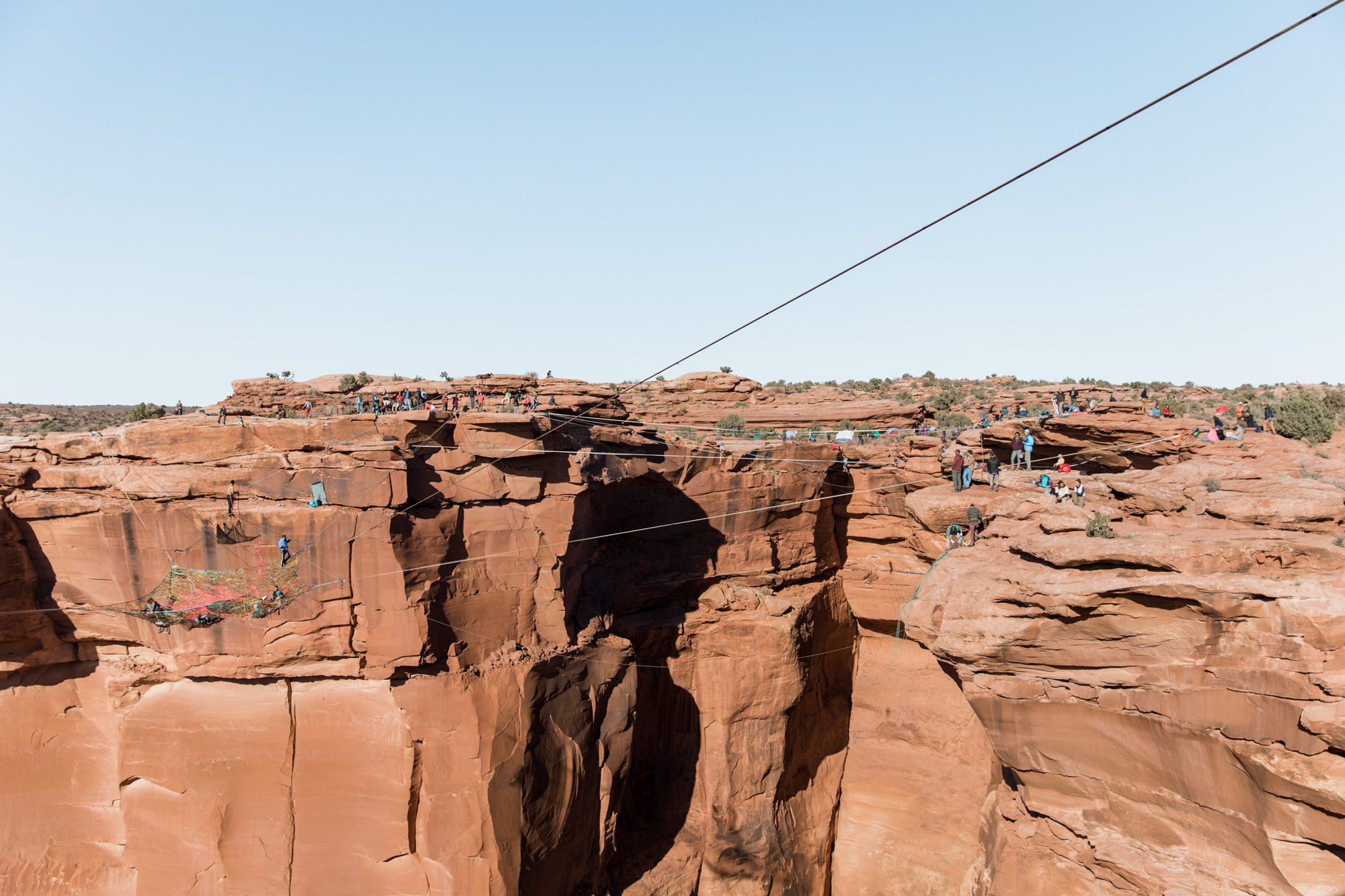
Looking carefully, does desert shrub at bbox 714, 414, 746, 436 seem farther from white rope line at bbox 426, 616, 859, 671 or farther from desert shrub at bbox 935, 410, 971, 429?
white rope line at bbox 426, 616, 859, 671

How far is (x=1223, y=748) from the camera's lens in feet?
32.5

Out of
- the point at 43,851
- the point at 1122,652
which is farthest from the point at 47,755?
the point at 1122,652

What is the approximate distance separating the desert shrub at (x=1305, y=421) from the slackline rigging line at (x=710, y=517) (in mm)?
2376

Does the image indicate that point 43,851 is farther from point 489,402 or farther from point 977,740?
point 977,740

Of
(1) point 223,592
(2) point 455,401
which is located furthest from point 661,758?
(1) point 223,592

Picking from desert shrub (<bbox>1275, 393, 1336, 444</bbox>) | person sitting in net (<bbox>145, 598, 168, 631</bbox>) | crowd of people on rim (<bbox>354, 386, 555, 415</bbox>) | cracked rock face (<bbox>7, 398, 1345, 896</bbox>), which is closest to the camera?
cracked rock face (<bbox>7, 398, 1345, 896</bbox>)

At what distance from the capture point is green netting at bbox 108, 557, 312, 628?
12.7 metres

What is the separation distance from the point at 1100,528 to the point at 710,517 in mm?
8859

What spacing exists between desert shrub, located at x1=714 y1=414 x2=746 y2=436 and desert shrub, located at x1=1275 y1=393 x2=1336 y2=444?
14.0 metres

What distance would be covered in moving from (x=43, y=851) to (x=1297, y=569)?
22.3 metres

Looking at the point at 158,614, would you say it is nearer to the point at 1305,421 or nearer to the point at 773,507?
the point at 773,507

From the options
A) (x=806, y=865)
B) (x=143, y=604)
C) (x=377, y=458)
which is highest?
(x=377, y=458)

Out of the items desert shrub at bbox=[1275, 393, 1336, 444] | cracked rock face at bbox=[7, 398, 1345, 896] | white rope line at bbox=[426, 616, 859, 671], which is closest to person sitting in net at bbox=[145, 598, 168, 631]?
cracked rock face at bbox=[7, 398, 1345, 896]

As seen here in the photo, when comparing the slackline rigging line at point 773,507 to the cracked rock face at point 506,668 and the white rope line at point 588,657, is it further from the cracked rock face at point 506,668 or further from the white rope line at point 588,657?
the white rope line at point 588,657
